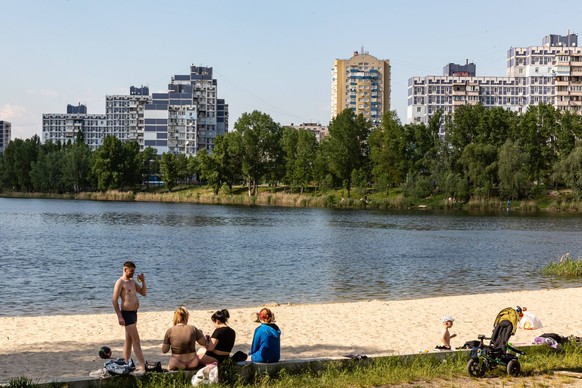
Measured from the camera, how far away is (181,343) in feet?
41.4

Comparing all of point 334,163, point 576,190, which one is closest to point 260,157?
point 334,163

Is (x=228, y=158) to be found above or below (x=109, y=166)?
above

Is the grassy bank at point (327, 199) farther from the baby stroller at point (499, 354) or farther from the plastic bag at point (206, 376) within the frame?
the plastic bag at point (206, 376)

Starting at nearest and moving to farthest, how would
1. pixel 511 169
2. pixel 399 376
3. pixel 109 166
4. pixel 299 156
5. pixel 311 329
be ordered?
pixel 399 376 → pixel 311 329 → pixel 511 169 → pixel 299 156 → pixel 109 166

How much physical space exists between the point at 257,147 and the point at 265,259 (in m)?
100

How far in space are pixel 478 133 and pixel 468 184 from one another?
10.3 m

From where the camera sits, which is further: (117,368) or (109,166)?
(109,166)

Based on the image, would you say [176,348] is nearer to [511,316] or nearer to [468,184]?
[511,316]

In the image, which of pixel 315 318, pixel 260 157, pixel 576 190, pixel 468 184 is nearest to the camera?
pixel 315 318

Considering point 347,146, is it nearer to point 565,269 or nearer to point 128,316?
point 565,269

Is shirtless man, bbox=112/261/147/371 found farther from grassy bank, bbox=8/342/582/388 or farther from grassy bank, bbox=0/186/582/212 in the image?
grassy bank, bbox=0/186/582/212

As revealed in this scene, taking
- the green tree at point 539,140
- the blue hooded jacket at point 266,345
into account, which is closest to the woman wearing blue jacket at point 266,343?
the blue hooded jacket at point 266,345

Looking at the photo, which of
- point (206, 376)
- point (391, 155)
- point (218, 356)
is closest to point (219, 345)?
point (218, 356)

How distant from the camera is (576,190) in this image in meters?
101
